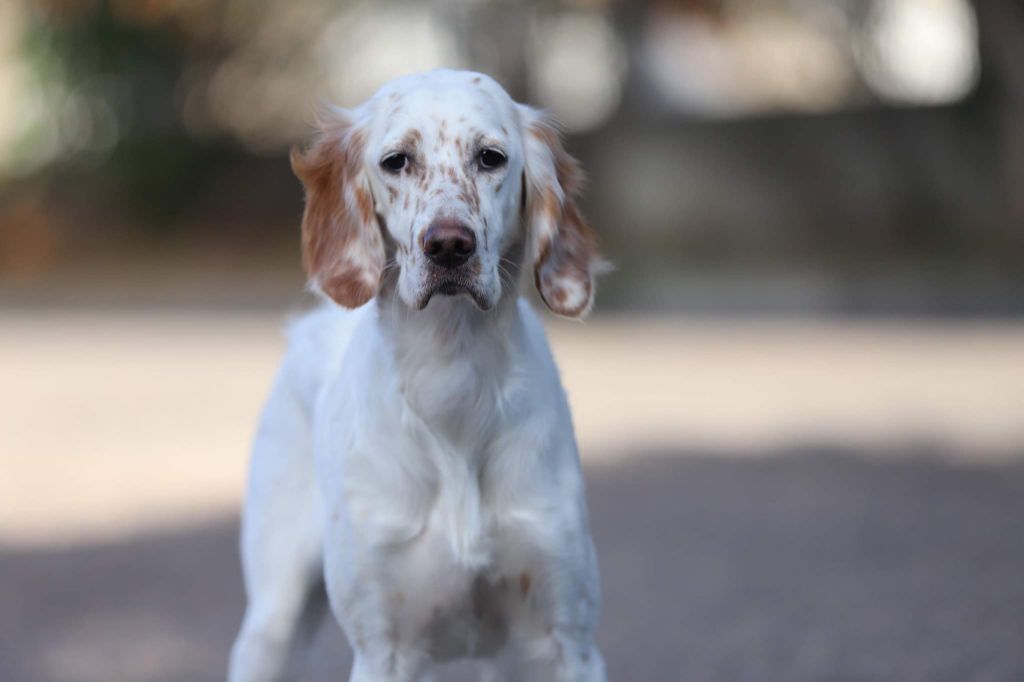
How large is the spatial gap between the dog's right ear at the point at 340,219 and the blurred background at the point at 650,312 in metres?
1.07

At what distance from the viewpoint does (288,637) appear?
134 inches

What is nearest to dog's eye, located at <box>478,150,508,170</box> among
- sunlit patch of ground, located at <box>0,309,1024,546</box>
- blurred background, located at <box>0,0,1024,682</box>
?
blurred background, located at <box>0,0,1024,682</box>

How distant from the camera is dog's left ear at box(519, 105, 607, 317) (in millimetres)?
3029

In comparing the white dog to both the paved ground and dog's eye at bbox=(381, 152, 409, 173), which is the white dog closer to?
dog's eye at bbox=(381, 152, 409, 173)

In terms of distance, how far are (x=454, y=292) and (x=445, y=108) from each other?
0.39 meters

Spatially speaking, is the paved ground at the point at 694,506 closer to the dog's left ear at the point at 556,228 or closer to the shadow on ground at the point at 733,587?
the shadow on ground at the point at 733,587

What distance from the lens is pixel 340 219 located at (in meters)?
3.06

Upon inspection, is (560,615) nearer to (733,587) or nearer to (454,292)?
(454,292)

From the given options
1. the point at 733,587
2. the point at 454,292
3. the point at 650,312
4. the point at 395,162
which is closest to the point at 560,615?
the point at 454,292

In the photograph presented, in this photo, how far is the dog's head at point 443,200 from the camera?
2818 mm

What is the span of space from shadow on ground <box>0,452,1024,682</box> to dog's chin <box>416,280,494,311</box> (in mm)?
1183

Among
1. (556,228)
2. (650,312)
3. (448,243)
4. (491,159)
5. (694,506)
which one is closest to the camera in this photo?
(448,243)

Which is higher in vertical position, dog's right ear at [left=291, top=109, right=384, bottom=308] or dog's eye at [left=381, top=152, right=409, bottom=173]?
dog's eye at [left=381, top=152, right=409, bottom=173]

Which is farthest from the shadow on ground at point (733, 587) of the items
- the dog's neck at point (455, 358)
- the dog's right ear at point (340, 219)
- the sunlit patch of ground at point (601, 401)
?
the dog's right ear at point (340, 219)
